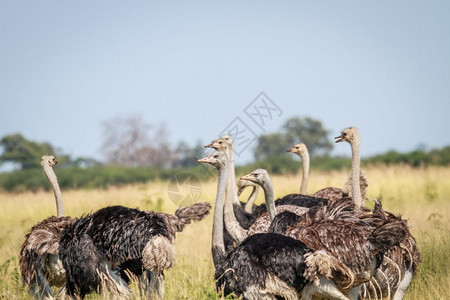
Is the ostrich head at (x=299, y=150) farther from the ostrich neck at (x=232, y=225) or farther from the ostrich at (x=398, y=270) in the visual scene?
the ostrich at (x=398, y=270)

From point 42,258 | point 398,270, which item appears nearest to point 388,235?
point 398,270

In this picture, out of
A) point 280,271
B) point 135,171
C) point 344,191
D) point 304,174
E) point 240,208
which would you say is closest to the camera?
point 280,271

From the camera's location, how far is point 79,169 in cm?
3434

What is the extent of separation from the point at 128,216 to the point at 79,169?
28717 mm

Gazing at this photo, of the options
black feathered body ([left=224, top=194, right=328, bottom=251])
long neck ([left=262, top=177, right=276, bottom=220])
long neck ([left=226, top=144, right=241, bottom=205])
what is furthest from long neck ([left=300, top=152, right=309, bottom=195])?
long neck ([left=262, top=177, right=276, bottom=220])

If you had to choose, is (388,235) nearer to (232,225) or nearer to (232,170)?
(232,225)

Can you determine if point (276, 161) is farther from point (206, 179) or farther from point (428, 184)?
point (428, 184)

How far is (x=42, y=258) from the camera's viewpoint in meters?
6.86

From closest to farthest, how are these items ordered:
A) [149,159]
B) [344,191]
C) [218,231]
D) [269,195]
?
[218,231]
[269,195]
[344,191]
[149,159]

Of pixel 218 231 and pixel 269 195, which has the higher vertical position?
pixel 269 195

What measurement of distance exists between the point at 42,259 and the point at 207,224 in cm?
599

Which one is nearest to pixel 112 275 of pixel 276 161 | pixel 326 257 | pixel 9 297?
pixel 9 297

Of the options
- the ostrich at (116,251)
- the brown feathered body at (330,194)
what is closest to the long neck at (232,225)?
the ostrich at (116,251)

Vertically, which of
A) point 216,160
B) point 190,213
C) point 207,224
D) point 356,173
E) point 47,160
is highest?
point 47,160
